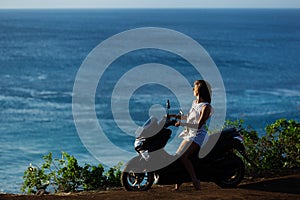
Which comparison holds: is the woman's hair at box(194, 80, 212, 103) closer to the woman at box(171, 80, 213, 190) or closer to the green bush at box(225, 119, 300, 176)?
the woman at box(171, 80, 213, 190)

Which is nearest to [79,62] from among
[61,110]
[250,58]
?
[250,58]

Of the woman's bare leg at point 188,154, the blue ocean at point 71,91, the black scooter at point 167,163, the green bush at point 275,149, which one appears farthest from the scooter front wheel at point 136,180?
the blue ocean at point 71,91

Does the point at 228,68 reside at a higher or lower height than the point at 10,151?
higher

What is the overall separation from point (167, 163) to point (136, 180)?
565 mm

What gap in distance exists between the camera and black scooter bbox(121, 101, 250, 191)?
30.6 ft

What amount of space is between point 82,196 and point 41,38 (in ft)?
309

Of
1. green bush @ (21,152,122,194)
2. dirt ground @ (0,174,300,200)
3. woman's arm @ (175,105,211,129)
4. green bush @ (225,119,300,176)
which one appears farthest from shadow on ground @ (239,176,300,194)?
green bush @ (21,152,122,194)

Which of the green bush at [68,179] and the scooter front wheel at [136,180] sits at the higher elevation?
the green bush at [68,179]

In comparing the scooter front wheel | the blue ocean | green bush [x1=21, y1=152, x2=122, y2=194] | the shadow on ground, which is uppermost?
the blue ocean

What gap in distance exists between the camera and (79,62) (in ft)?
224

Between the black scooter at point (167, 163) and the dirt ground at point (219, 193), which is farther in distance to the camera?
the black scooter at point (167, 163)

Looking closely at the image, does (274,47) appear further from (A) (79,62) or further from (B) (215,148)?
(B) (215,148)

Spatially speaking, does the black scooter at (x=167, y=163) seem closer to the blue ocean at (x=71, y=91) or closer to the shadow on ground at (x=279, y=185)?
the shadow on ground at (x=279, y=185)

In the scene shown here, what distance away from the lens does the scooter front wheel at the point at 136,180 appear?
31.0 ft
